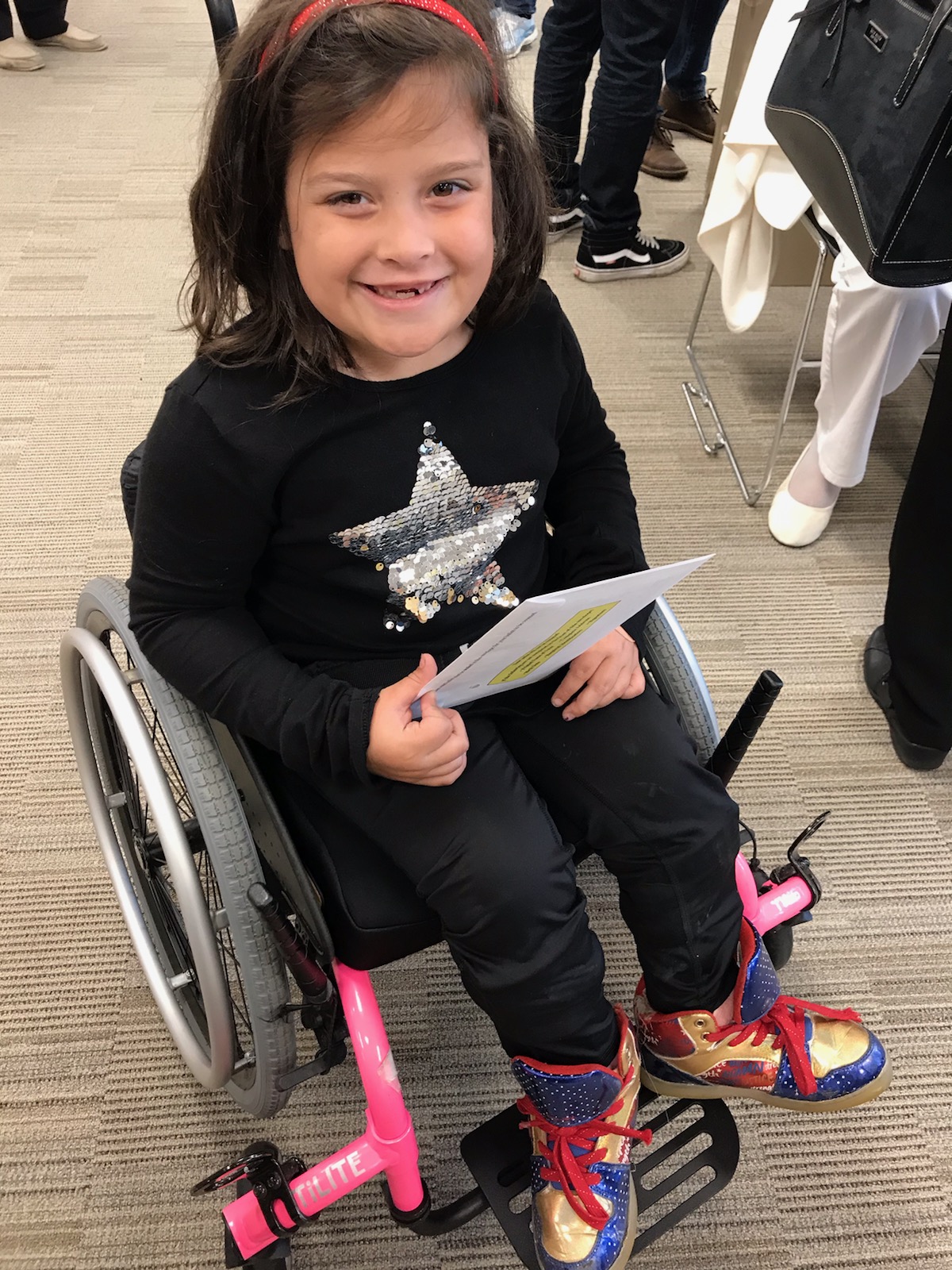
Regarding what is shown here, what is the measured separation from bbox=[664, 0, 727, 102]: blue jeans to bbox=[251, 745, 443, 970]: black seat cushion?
2.15 metres

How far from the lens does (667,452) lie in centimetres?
166

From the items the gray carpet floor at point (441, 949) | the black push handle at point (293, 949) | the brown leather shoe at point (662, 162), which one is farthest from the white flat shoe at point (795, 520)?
the brown leather shoe at point (662, 162)

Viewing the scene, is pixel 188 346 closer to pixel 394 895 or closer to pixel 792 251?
pixel 792 251

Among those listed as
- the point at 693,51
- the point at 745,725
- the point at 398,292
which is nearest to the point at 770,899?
the point at 745,725

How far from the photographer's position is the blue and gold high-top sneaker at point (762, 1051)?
0.79 m

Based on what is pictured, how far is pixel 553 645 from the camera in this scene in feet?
2.17

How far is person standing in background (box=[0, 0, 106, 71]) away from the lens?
8.91ft

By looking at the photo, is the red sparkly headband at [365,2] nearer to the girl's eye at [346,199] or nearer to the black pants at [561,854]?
the girl's eye at [346,199]

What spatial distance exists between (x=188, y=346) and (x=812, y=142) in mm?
1184

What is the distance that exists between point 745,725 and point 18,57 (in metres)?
2.96

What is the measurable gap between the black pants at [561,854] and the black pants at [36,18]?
9.62 feet

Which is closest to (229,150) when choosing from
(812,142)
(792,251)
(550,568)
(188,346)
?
(550,568)

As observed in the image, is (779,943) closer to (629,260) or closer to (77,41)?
(629,260)

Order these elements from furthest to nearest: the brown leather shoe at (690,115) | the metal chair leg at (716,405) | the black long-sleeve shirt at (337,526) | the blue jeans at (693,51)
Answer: the brown leather shoe at (690,115)
the blue jeans at (693,51)
the metal chair leg at (716,405)
the black long-sleeve shirt at (337,526)
